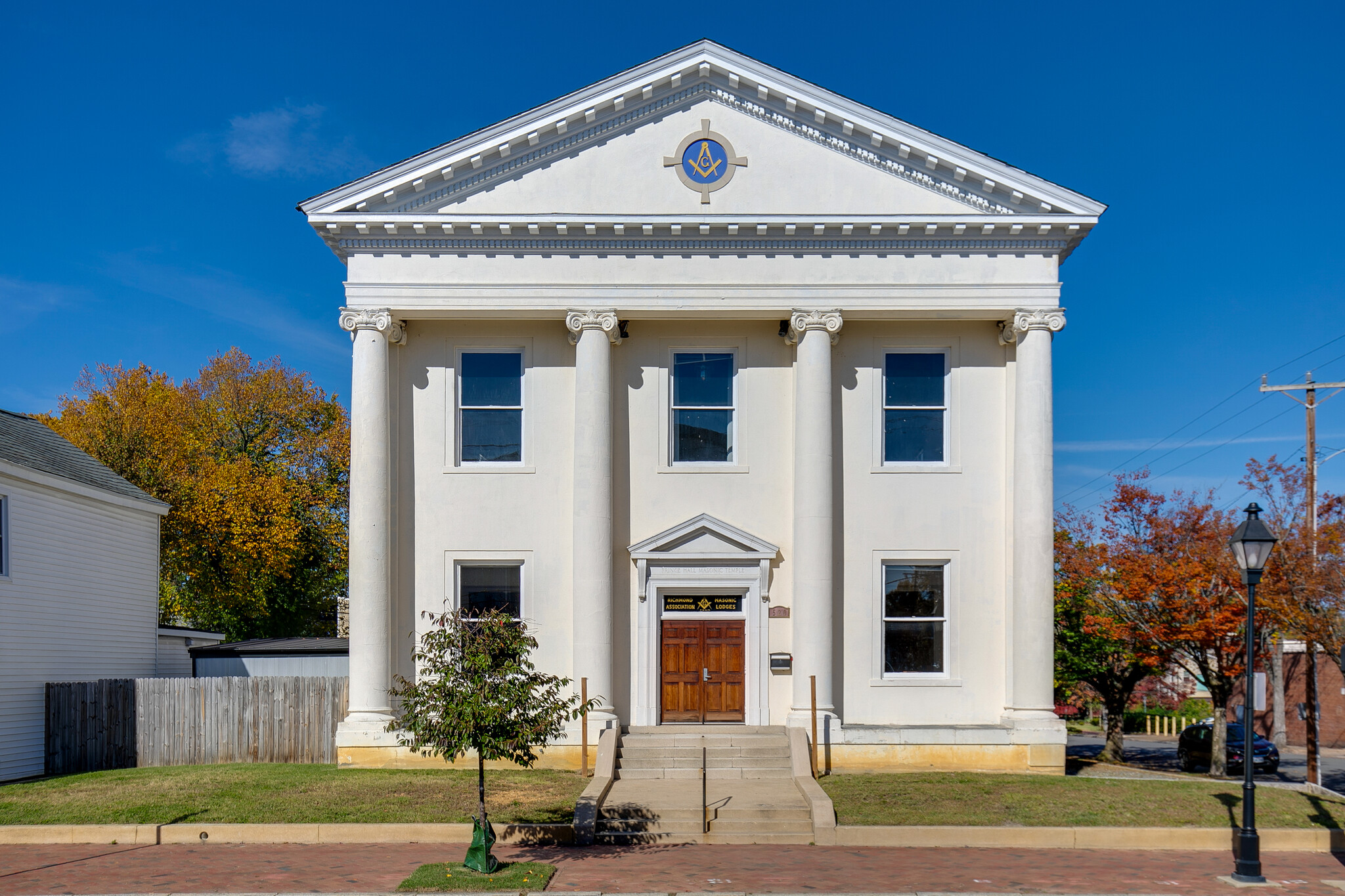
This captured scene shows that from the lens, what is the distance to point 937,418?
2220 cm

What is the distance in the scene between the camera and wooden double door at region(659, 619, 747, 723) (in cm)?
2159

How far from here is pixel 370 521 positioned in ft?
68.8

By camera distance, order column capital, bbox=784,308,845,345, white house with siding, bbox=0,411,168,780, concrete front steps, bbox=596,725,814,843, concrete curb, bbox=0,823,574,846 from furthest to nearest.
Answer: white house with siding, bbox=0,411,168,780 < column capital, bbox=784,308,845,345 < concrete front steps, bbox=596,725,814,843 < concrete curb, bbox=0,823,574,846

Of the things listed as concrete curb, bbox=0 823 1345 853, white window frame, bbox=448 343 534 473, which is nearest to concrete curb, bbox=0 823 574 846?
concrete curb, bbox=0 823 1345 853

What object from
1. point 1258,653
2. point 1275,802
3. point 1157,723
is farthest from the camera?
point 1157,723

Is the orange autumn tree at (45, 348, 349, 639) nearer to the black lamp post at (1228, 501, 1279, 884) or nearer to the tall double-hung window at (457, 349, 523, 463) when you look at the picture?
the tall double-hung window at (457, 349, 523, 463)

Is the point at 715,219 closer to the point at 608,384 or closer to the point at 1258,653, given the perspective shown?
the point at 608,384

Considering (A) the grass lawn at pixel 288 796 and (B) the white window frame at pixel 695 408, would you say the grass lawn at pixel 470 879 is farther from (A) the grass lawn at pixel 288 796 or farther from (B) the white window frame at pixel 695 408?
(B) the white window frame at pixel 695 408

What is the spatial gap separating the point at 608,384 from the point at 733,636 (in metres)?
5.55

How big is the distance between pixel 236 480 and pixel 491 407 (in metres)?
22.9


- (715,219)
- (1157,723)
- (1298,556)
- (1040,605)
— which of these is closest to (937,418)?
(1040,605)

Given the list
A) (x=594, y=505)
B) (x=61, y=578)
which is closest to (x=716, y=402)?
(x=594, y=505)

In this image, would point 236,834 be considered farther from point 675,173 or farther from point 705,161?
point 705,161

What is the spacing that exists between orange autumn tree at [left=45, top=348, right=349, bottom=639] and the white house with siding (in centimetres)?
1228
